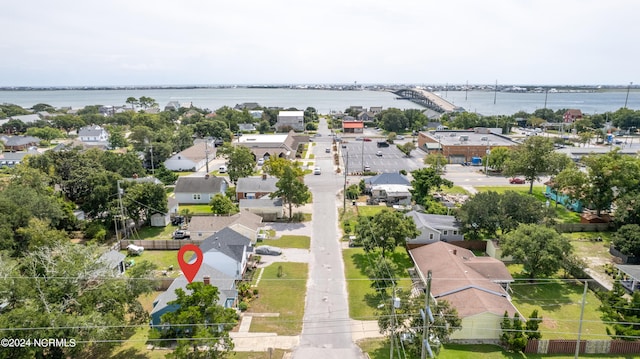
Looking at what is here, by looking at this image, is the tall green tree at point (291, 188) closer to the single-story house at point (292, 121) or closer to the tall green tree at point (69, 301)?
the tall green tree at point (69, 301)

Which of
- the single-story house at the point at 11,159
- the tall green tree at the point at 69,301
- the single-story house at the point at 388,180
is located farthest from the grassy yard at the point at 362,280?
the single-story house at the point at 11,159

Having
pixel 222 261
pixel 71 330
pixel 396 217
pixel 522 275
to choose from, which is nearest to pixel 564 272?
pixel 522 275

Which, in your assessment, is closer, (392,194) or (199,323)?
(199,323)

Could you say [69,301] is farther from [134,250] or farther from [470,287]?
[470,287]

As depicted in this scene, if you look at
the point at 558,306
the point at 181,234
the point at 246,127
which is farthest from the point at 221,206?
the point at 246,127

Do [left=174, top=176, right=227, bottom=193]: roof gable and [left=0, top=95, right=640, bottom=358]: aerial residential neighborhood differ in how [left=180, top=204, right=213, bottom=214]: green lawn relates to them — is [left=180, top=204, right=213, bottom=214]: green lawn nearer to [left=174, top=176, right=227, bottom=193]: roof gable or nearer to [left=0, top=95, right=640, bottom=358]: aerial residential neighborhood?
[left=0, top=95, right=640, bottom=358]: aerial residential neighborhood
